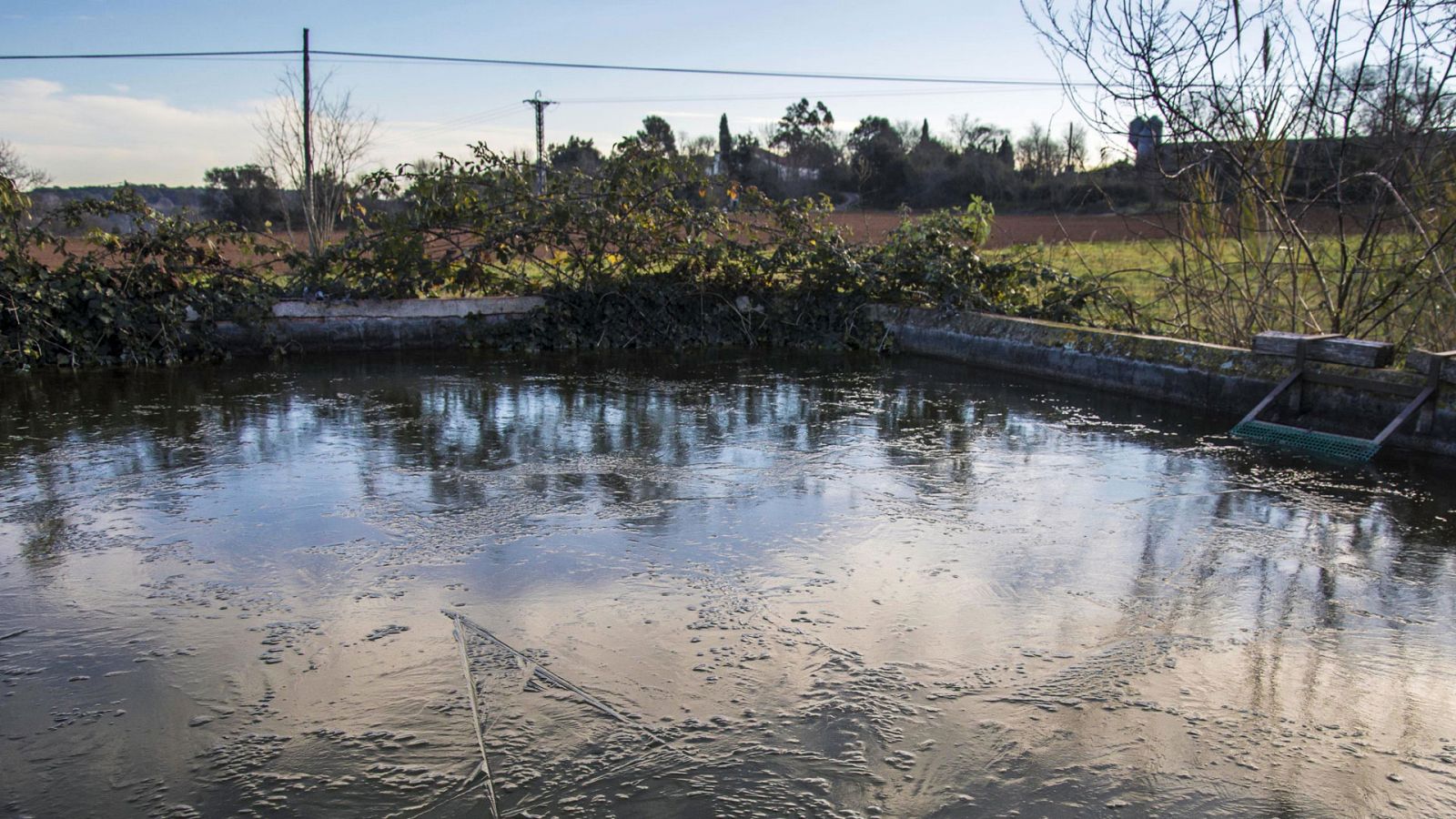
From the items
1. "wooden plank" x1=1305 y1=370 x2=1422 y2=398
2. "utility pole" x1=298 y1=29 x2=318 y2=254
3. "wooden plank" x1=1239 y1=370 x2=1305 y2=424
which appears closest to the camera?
"wooden plank" x1=1305 y1=370 x2=1422 y2=398

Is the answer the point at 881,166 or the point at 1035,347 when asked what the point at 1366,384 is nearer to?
the point at 1035,347

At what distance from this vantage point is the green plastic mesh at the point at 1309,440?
240 inches

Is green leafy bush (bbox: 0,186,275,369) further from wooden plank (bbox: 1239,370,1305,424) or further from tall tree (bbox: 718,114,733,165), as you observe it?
tall tree (bbox: 718,114,733,165)

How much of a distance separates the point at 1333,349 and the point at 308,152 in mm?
21273

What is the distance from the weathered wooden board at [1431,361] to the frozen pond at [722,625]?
0.65m

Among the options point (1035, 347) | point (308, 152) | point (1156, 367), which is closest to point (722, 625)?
point (1156, 367)

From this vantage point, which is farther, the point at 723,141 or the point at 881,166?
the point at 723,141

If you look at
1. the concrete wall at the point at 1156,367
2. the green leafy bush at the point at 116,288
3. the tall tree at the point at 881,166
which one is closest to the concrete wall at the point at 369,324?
the green leafy bush at the point at 116,288

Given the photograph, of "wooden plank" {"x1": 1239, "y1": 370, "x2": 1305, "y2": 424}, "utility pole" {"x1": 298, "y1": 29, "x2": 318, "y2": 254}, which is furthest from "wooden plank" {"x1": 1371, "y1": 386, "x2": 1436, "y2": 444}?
"utility pole" {"x1": 298, "y1": 29, "x2": 318, "y2": 254}

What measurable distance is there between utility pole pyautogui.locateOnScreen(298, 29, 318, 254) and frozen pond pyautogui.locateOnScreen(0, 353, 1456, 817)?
605 inches

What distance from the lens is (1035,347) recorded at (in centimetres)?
936

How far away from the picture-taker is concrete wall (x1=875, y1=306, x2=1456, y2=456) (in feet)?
21.1

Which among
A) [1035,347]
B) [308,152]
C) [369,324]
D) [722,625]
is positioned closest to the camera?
[722,625]

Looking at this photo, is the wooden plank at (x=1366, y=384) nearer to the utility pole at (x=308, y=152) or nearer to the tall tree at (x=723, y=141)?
the utility pole at (x=308, y=152)
